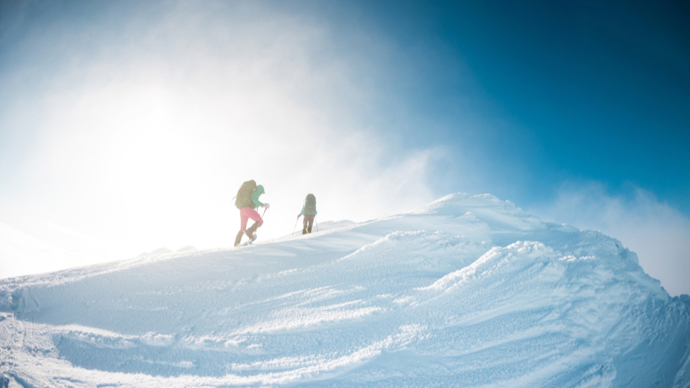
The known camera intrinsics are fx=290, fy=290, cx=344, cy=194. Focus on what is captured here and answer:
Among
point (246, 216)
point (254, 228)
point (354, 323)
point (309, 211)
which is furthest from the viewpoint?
point (309, 211)

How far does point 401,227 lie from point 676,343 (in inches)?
241

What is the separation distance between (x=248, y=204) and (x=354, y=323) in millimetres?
5953

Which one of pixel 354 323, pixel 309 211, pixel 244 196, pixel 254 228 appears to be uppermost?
pixel 309 211

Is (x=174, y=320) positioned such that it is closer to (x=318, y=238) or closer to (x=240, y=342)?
(x=240, y=342)

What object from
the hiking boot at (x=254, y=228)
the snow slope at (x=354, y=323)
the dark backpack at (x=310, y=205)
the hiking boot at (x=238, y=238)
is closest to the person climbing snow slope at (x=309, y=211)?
the dark backpack at (x=310, y=205)

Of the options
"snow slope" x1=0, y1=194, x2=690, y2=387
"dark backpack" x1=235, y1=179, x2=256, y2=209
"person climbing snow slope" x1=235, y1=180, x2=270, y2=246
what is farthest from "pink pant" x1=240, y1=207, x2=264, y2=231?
"snow slope" x1=0, y1=194, x2=690, y2=387

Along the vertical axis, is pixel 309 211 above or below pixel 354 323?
above

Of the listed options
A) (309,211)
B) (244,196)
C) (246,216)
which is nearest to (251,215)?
(246,216)

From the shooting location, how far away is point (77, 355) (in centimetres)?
431

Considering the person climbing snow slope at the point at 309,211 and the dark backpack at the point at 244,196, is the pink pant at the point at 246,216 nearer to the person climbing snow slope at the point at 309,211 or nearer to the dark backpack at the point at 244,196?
the dark backpack at the point at 244,196

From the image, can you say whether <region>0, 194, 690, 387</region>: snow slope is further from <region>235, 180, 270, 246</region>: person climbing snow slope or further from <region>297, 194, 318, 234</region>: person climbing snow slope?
<region>297, 194, 318, 234</region>: person climbing snow slope

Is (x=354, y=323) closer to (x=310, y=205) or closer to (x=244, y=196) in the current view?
(x=244, y=196)

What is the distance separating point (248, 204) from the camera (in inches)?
367

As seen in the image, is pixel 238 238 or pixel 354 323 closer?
pixel 354 323
